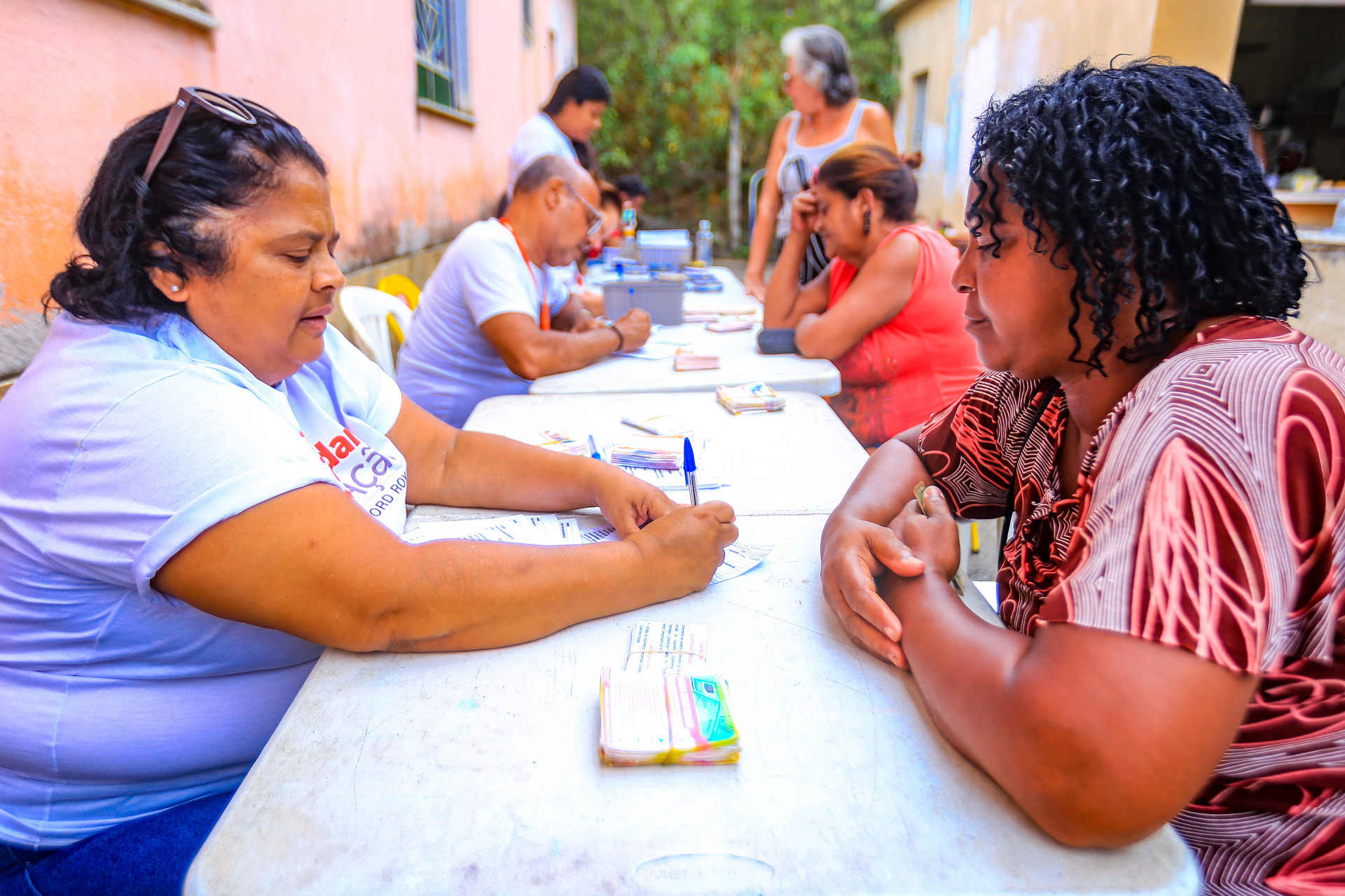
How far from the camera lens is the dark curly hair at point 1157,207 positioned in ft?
2.94

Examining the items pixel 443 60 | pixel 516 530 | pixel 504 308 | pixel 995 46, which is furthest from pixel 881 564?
pixel 995 46

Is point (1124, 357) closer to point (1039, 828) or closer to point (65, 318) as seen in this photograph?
point (1039, 828)

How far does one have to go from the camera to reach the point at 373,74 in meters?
4.32

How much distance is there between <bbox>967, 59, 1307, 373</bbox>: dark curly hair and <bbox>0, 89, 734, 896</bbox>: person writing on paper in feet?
2.07

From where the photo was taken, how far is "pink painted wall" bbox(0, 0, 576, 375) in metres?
1.77

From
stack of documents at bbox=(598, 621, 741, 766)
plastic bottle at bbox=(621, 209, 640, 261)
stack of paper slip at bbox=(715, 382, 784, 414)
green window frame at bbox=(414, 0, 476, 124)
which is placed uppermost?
green window frame at bbox=(414, 0, 476, 124)

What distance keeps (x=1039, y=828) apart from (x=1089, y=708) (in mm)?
141

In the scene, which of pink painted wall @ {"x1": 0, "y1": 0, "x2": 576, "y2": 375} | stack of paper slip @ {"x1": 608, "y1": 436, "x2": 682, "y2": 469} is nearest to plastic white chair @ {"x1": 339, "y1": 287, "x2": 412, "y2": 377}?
pink painted wall @ {"x1": 0, "y1": 0, "x2": 576, "y2": 375}

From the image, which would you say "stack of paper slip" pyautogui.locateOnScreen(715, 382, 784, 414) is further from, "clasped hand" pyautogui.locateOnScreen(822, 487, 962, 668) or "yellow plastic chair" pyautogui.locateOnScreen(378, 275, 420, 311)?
"yellow plastic chair" pyautogui.locateOnScreen(378, 275, 420, 311)

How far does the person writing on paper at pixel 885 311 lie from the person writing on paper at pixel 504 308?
746 millimetres

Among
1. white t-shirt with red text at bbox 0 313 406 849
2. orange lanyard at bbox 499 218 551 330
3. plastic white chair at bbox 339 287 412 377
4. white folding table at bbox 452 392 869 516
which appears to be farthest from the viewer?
plastic white chair at bbox 339 287 412 377

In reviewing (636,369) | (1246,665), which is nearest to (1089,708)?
(1246,665)

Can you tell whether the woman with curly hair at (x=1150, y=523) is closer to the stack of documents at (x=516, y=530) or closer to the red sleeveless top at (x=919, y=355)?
the stack of documents at (x=516, y=530)

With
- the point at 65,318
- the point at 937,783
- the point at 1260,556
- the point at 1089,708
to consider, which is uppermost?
the point at 65,318
